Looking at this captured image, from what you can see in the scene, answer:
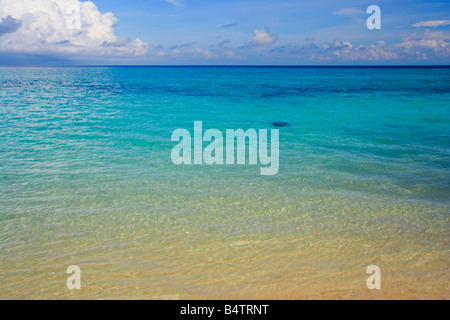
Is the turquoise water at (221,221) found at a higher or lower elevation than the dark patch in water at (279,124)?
lower

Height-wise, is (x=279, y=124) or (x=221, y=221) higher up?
(x=279, y=124)

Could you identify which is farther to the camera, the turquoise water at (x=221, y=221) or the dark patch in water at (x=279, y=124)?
the dark patch in water at (x=279, y=124)

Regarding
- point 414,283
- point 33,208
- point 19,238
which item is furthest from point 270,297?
point 33,208

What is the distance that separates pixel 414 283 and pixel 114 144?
11.5 m

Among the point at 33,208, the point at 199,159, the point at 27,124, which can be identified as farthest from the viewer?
the point at 27,124

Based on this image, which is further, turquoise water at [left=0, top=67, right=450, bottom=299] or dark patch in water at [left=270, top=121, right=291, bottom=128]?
dark patch in water at [left=270, top=121, right=291, bottom=128]

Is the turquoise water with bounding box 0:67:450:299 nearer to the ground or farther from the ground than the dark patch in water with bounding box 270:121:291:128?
nearer to the ground

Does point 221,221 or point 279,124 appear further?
point 279,124
